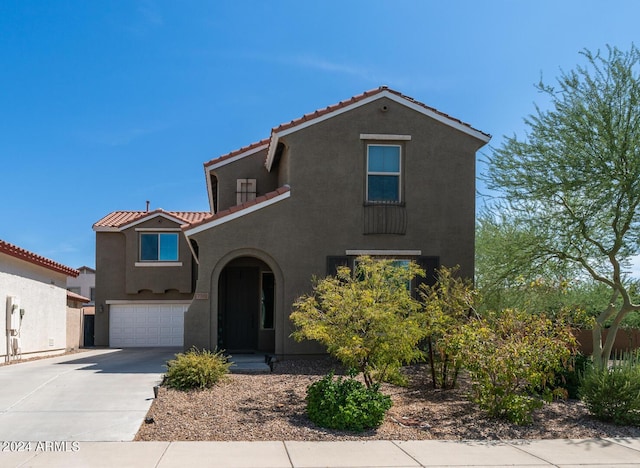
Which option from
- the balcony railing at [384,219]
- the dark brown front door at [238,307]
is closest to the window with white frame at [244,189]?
the dark brown front door at [238,307]

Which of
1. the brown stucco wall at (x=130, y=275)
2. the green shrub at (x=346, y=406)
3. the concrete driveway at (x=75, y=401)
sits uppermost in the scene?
the brown stucco wall at (x=130, y=275)

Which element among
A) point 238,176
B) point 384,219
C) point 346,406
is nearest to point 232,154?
point 238,176

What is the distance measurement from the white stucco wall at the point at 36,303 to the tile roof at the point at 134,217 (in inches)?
180

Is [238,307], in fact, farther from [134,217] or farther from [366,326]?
[134,217]

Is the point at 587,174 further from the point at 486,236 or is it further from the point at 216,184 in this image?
the point at 216,184

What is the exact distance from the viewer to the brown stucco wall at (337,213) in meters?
15.1

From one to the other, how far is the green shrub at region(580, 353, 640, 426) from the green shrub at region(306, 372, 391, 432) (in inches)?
141

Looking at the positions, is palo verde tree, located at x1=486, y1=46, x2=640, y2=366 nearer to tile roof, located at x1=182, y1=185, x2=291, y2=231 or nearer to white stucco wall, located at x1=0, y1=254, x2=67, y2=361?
tile roof, located at x1=182, y1=185, x2=291, y2=231

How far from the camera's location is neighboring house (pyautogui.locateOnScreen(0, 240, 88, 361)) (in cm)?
1670

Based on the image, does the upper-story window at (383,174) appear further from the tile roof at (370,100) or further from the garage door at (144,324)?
the garage door at (144,324)

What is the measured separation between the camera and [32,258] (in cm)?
1845

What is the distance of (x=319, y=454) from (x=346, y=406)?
4.62ft

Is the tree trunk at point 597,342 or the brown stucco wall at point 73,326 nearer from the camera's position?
the tree trunk at point 597,342

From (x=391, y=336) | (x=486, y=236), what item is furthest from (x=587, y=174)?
(x=391, y=336)
